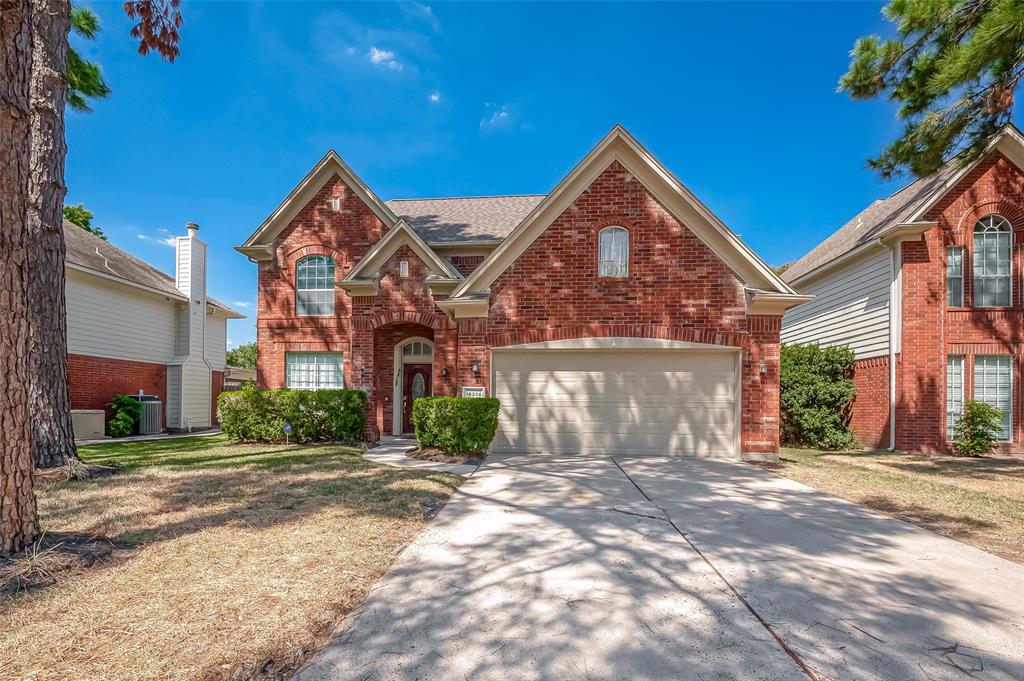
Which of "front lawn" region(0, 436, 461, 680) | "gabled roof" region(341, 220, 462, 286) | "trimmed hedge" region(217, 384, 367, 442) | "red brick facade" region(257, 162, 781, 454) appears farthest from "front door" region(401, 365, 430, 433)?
"front lawn" region(0, 436, 461, 680)

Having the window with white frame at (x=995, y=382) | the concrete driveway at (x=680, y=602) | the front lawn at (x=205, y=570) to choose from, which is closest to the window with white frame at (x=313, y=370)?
the front lawn at (x=205, y=570)

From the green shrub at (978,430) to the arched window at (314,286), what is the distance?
650 inches

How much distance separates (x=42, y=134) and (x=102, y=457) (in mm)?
6207

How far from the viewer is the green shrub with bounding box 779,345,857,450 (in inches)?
514

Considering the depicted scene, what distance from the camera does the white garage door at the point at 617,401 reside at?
406 inches

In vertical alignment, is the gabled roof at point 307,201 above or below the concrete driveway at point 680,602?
above

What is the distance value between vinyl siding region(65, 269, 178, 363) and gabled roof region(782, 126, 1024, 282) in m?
22.7

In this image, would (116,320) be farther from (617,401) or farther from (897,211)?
(897,211)

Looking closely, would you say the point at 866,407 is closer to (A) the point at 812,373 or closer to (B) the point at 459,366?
(A) the point at 812,373

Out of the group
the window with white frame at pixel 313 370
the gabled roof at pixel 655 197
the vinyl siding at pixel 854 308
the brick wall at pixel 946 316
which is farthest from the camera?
the window with white frame at pixel 313 370

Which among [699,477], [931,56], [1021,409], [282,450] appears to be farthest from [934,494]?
[282,450]

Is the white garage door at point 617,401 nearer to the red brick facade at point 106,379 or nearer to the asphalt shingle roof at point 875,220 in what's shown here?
the asphalt shingle roof at point 875,220

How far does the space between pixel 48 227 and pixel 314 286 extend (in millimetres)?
6392

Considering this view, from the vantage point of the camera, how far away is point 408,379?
13.7 metres
